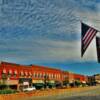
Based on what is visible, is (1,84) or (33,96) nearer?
(33,96)

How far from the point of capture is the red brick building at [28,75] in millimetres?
83750

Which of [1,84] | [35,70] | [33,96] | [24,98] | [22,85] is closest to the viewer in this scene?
[24,98]

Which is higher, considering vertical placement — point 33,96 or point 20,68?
point 20,68

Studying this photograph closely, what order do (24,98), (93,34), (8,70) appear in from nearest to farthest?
1. (93,34)
2. (24,98)
3. (8,70)

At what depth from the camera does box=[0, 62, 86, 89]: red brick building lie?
275 ft

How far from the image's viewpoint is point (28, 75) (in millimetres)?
96562

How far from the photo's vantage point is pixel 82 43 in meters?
18.9

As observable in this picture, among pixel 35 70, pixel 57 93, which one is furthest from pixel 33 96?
pixel 35 70

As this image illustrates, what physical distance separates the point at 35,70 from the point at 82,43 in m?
83.7

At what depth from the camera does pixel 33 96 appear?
67812 mm

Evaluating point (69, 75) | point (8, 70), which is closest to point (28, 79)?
point (8, 70)

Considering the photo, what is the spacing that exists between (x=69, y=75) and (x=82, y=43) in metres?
124

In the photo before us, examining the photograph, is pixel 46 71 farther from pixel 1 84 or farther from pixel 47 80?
pixel 1 84

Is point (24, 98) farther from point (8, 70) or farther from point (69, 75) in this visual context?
point (69, 75)
